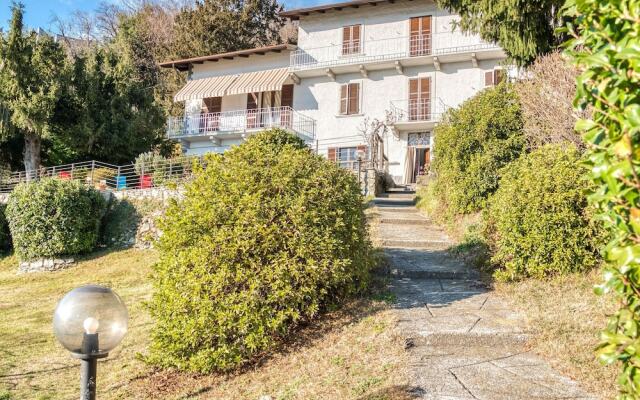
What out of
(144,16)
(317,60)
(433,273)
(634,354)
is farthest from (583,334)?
(144,16)

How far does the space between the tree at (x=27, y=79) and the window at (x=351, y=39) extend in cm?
1368

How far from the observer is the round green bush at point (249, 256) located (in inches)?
195

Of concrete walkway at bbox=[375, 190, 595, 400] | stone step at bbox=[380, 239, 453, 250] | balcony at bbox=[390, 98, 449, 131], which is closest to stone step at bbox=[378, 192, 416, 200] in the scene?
balcony at bbox=[390, 98, 449, 131]

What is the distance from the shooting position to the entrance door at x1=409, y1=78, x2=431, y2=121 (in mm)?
23781

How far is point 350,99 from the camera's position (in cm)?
2527

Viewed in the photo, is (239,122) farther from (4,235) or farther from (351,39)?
(4,235)

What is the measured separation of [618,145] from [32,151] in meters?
27.5

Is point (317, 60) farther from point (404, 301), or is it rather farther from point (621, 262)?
point (621, 262)

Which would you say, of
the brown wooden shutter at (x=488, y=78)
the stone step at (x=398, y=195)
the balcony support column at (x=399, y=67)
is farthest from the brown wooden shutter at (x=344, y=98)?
the stone step at (x=398, y=195)

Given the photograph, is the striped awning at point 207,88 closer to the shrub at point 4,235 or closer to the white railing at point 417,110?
the white railing at point 417,110

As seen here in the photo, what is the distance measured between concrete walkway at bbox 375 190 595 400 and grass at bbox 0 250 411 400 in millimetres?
244

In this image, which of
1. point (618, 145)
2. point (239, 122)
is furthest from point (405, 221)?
point (239, 122)

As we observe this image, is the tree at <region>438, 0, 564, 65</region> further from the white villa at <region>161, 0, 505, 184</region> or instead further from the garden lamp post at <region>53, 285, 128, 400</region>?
the white villa at <region>161, 0, 505, 184</region>

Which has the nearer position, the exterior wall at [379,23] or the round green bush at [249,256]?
the round green bush at [249,256]
